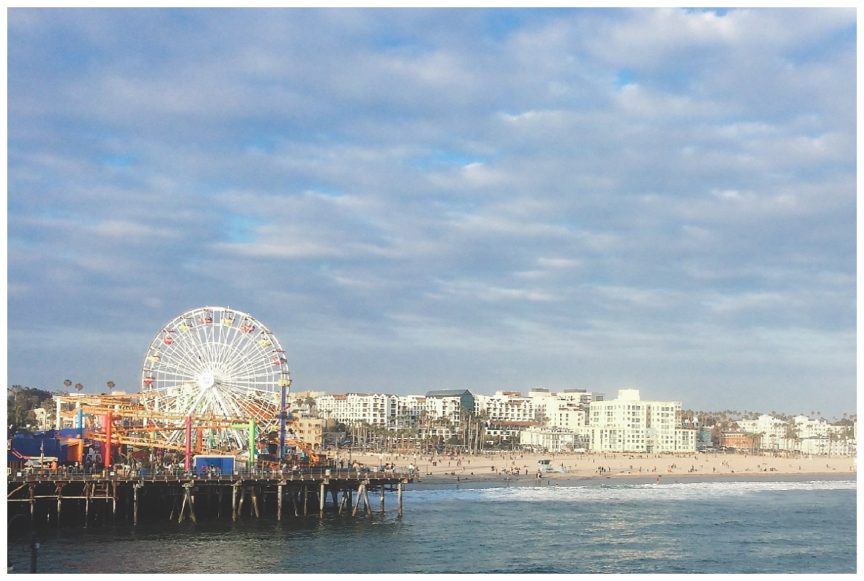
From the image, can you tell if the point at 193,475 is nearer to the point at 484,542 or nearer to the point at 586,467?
the point at 484,542

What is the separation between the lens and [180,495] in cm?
5166

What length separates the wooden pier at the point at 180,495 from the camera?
48.0 meters

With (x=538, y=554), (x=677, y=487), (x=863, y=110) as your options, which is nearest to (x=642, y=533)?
(x=538, y=554)

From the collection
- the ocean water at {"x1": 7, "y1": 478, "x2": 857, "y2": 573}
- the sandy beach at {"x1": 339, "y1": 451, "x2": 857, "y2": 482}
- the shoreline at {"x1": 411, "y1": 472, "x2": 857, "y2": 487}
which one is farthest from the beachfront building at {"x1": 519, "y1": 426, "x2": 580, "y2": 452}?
the ocean water at {"x1": 7, "y1": 478, "x2": 857, "y2": 573}

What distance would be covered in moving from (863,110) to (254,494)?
38.3m

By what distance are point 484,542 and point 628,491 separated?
39.4m

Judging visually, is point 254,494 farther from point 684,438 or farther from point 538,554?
point 684,438

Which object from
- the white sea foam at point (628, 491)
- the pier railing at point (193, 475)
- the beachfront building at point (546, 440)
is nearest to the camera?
the pier railing at point (193, 475)

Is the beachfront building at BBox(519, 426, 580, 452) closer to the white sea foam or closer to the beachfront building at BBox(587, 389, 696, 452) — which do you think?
the beachfront building at BBox(587, 389, 696, 452)

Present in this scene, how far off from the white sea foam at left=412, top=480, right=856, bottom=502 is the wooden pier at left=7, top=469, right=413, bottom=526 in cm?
1636

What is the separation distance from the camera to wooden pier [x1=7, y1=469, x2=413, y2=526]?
4803 cm

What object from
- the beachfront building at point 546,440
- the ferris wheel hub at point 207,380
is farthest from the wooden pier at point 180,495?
the beachfront building at point 546,440

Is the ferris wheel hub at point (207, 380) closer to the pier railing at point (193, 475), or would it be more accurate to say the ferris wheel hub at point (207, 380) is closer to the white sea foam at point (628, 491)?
the pier railing at point (193, 475)

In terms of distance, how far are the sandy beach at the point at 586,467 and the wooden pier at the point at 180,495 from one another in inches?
1517
